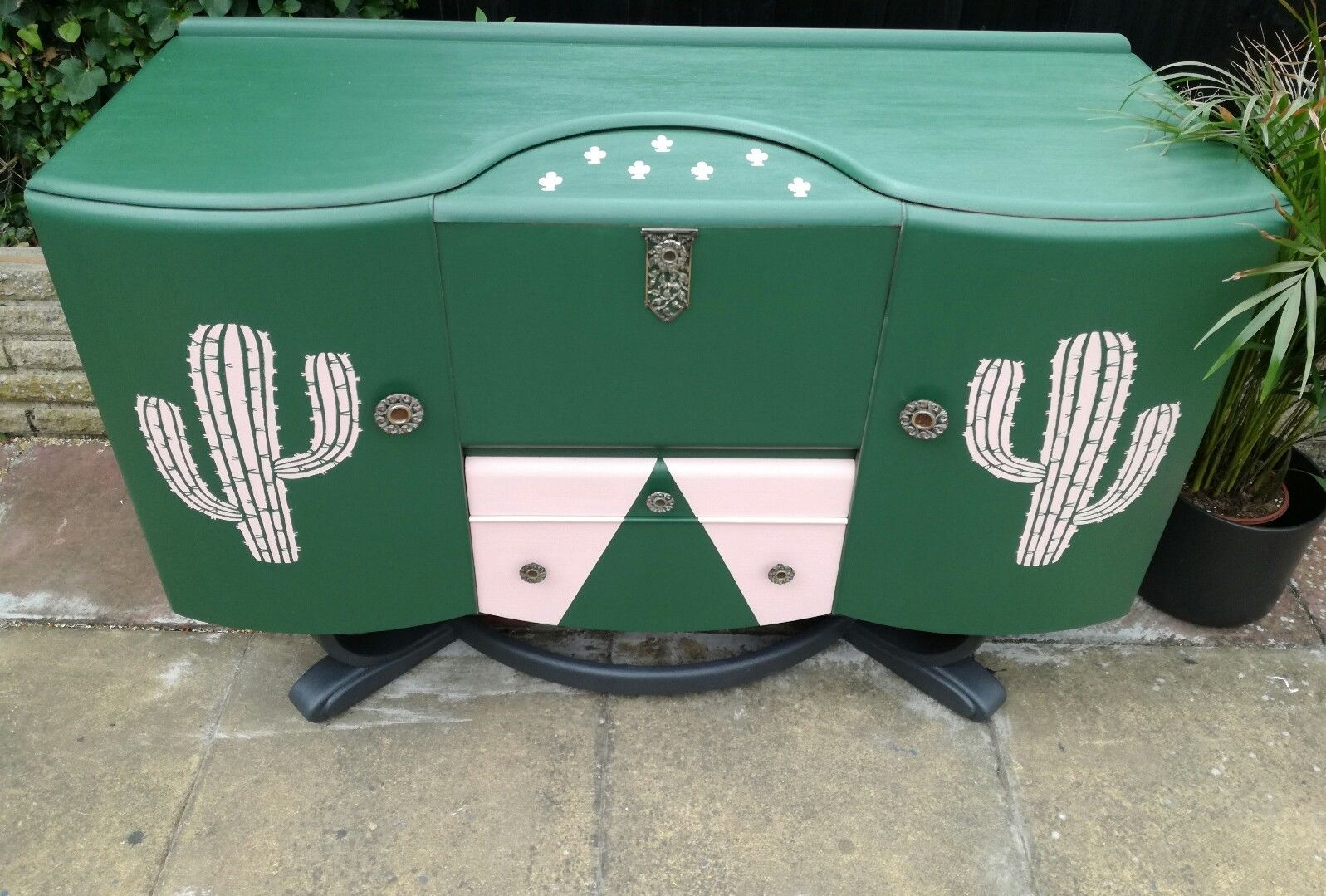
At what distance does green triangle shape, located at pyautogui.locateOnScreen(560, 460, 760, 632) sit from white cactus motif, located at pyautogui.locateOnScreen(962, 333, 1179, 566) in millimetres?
524

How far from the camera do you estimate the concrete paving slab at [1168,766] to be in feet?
6.40

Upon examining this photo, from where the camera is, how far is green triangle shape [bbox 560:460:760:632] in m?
1.85

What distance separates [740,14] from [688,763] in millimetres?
1824

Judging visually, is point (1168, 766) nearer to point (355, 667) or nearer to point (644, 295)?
point (644, 295)

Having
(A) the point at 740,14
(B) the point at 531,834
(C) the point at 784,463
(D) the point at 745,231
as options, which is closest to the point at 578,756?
(B) the point at 531,834

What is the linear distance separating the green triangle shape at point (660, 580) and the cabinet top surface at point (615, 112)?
636mm

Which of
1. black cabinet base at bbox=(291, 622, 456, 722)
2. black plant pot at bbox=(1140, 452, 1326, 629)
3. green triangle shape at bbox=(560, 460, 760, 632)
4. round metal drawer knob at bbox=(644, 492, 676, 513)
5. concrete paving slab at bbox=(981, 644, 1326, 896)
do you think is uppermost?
round metal drawer knob at bbox=(644, 492, 676, 513)

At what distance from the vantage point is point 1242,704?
226 cm

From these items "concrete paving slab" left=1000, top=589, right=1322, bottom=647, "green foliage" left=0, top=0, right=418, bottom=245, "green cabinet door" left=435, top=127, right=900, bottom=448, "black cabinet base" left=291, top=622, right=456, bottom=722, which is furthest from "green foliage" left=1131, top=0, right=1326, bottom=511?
"green foliage" left=0, top=0, right=418, bottom=245

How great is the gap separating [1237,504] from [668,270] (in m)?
1.64

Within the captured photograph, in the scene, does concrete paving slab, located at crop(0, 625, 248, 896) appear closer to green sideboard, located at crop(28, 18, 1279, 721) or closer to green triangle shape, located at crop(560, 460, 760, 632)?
green sideboard, located at crop(28, 18, 1279, 721)

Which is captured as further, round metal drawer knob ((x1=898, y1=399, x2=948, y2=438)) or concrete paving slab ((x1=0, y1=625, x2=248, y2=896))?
concrete paving slab ((x1=0, y1=625, x2=248, y2=896))

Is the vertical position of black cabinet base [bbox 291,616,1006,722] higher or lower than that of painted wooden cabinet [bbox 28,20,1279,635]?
lower

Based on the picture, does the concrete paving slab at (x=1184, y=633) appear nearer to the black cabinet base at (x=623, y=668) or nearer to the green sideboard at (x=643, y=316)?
the black cabinet base at (x=623, y=668)
